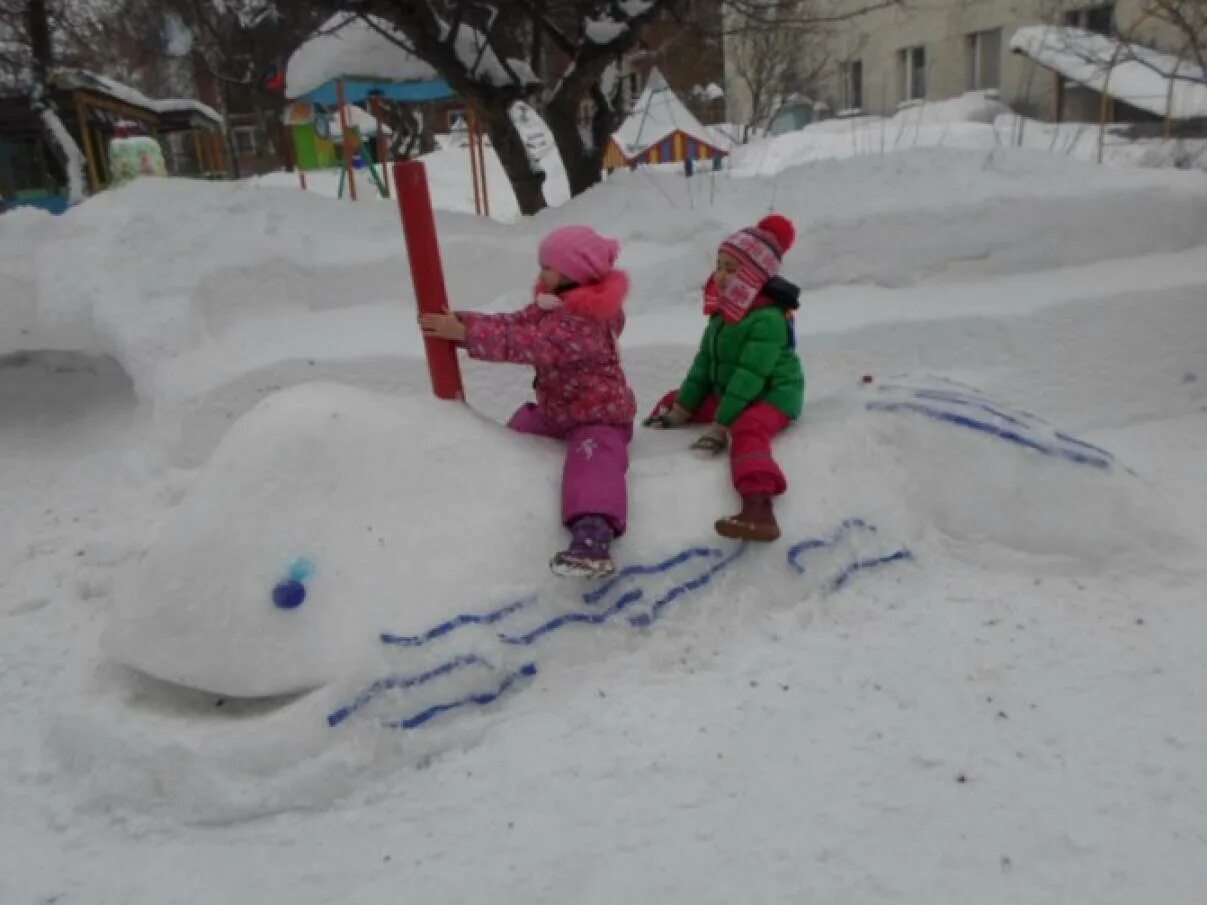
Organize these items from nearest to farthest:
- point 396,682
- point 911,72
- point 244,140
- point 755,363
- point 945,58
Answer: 1. point 396,682
2. point 755,363
3. point 945,58
4. point 911,72
5. point 244,140

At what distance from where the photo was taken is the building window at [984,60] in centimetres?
2273

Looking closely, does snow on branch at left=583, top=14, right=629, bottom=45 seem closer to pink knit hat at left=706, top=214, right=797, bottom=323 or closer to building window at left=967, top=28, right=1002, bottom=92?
pink knit hat at left=706, top=214, right=797, bottom=323

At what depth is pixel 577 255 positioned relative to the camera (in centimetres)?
305

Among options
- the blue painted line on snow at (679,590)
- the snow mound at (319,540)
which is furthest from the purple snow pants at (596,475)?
the blue painted line on snow at (679,590)

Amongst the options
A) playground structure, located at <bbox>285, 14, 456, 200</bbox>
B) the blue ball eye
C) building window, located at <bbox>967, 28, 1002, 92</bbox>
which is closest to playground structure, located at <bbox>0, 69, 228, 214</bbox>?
playground structure, located at <bbox>285, 14, 456, 200</bbox>

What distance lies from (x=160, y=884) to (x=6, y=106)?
16.8 metres

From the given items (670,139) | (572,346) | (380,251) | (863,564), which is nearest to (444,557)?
(572,346)

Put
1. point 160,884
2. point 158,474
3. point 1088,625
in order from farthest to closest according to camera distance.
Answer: point 158,474
point 1088,625
point 160,884

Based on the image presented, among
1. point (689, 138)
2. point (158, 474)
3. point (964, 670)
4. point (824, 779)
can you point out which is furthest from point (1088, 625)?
point (689, 138)

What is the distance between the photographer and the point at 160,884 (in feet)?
7.36

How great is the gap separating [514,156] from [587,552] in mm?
5091

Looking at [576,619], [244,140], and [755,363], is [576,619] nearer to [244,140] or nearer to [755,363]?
[755,363]

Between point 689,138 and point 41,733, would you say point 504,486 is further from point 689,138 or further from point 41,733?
point 689,138

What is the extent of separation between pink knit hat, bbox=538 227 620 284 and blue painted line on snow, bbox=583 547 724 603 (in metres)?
0.90
